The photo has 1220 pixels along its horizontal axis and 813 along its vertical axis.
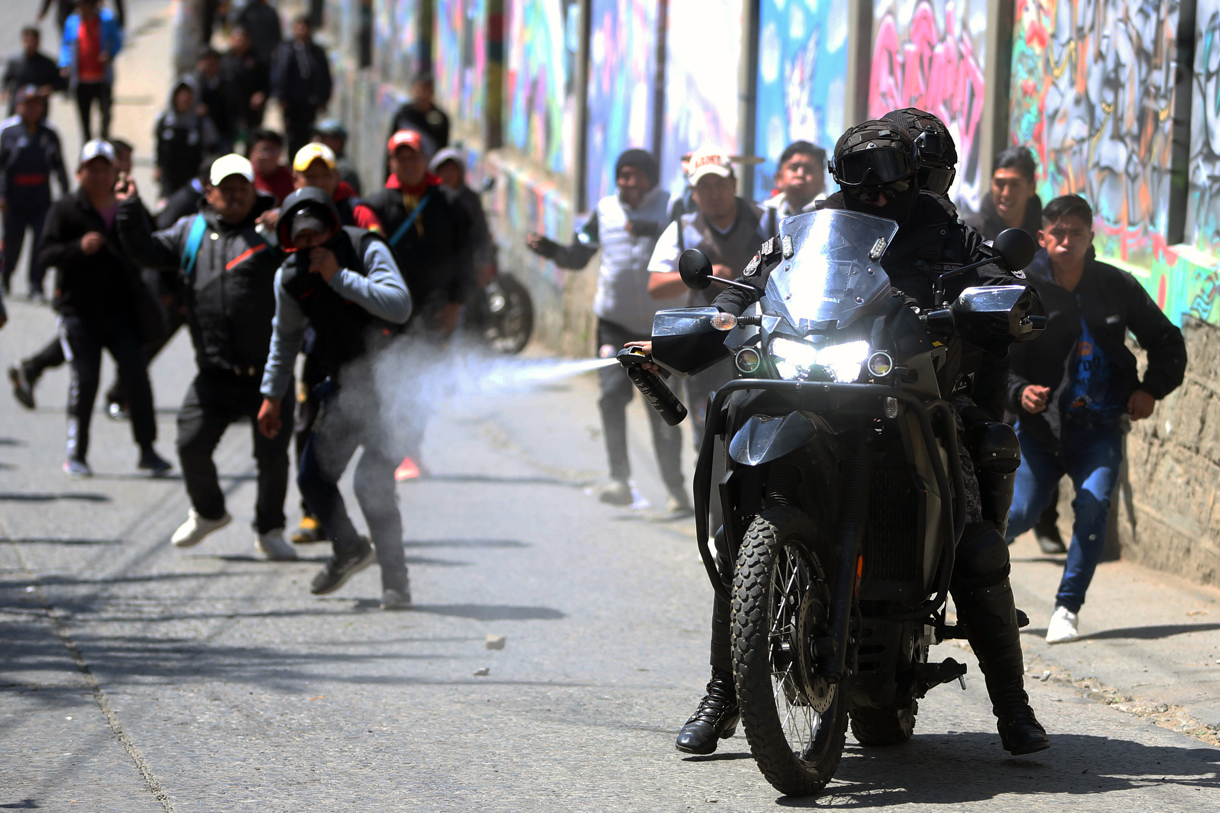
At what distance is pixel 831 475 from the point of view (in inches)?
177

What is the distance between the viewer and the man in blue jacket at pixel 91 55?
22844 millimetres

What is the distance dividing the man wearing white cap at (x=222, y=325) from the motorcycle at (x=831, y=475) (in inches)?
152

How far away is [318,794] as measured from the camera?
4.59 meters

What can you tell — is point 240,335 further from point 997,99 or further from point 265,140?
point 997,99

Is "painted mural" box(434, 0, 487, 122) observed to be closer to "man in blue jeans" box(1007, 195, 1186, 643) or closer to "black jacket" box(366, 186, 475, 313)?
"black jacket" box(366, 186, 475, 313)

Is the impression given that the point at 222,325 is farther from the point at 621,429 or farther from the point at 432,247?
the point at 621,429

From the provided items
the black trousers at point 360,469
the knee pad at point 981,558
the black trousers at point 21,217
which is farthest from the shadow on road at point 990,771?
the black trousers at point 21,217

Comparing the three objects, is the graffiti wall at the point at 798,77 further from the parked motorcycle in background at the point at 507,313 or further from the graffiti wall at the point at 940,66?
the parked motorcycle in background at the point at 507,313

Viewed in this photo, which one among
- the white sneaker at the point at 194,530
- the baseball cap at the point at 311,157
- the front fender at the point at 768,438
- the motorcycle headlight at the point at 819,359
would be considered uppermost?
the baseball cap at the point at 311,157

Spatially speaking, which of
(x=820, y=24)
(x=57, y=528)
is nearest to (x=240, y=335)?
(x=57, y=528)

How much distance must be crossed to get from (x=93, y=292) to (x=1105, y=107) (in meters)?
6.04

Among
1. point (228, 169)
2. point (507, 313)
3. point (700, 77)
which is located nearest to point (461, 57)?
point (507, 313)

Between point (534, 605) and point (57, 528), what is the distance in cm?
303

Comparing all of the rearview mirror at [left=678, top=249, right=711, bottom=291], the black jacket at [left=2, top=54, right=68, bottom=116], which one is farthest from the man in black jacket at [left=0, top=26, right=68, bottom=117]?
the rearview mirror at [left=678, top=249, right=711, bottom=291]
